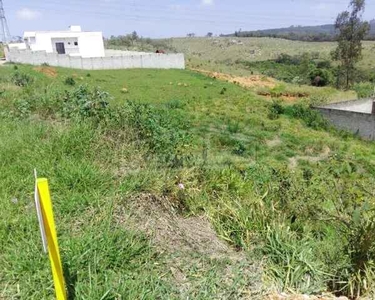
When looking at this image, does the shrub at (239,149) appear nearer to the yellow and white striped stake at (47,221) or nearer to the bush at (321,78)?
the yellow and white striped stake at (47,221)

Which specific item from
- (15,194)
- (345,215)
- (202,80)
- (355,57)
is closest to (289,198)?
(345,215)

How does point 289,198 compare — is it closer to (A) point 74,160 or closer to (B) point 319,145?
(A) point 74,160

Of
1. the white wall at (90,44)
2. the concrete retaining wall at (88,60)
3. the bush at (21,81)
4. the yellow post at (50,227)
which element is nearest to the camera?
the yellow post at (50,227)

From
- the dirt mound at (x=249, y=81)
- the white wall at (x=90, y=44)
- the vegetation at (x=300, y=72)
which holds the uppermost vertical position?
the white wall at (x=90, y=44)

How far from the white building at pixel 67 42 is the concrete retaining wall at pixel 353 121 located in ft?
78.9

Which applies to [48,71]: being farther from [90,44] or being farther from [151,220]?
[151,220]

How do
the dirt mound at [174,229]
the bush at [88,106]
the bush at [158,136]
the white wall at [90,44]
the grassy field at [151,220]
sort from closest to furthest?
the grassy field at [151,220] < the dirt mound at [174,229] < the bush at [158,136] < the bush at [88,106] < the white wall at [90,44]

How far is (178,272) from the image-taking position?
7.80 feet

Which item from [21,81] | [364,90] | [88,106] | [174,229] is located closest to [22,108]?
[88,106]

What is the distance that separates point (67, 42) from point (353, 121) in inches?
1063

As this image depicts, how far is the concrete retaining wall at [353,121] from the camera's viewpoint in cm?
1365

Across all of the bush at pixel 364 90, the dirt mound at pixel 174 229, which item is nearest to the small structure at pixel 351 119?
the bush at pixel 364 90

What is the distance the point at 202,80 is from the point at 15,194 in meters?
20.2

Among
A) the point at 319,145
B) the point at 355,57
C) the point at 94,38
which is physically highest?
the point at 94,38
